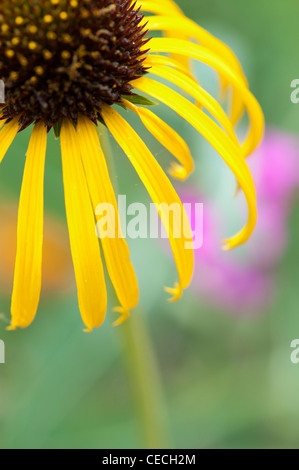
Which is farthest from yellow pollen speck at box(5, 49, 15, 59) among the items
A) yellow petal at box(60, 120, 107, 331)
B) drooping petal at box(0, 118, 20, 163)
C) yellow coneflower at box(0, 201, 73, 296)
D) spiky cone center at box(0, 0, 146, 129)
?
yellow coneflower at box(0, 201, 73, 296)

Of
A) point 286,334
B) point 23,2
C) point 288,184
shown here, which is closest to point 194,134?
point 288,184

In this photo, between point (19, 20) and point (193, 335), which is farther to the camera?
point (193, 335)

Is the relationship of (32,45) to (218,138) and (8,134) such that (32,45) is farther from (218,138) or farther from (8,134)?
(218,138)

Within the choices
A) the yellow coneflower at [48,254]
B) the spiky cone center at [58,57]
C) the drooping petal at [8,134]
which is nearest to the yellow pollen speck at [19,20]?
the spiky cone center at [58,57]

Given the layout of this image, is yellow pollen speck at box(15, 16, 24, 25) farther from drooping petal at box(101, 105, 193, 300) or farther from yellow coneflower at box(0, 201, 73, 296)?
yellow coneflower at box(0, 201, 73, 296)

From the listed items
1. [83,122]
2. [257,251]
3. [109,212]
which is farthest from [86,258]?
[257,251]

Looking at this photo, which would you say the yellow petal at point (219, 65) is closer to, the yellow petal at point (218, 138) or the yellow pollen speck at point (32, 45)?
the yellow petal at point (218, 138)

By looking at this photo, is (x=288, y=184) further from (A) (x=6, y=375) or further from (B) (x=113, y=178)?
(A) (x=6, y=375)
